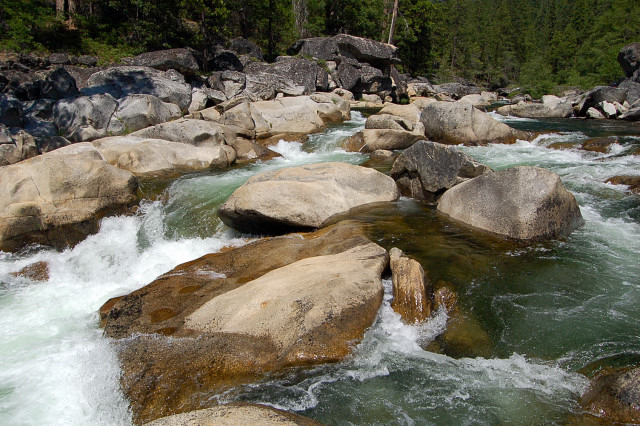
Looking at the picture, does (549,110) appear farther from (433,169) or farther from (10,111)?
(10,111)

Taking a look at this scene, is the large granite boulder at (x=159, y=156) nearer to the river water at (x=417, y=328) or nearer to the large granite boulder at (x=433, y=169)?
the river water at (x=417, y=328)

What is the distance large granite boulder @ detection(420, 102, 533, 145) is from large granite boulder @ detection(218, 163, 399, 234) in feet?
21.1

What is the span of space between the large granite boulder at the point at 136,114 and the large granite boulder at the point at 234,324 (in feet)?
37.7

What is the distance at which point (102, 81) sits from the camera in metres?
18.4

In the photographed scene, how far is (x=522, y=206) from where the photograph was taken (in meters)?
6.82

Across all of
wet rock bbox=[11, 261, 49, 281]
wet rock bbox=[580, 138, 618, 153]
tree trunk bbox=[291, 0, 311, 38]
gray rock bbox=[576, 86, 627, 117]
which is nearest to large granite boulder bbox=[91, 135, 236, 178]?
wet rock bbox=[11, 261, 49, 281]

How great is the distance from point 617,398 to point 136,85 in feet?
66.9

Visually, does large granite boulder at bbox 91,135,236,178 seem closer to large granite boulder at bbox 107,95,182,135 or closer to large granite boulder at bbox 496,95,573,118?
large granite boulder at bbox 107,95,182,135

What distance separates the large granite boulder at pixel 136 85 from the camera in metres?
18.3

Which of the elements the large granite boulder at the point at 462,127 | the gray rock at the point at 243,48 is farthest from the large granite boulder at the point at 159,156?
the gray rock at the point at 243,48

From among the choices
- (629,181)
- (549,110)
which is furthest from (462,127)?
(549,110)

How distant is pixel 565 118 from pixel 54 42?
99.2 feet

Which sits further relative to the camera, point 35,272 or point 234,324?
point 35,272

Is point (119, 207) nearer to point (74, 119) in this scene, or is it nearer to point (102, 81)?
point (74, 119)
